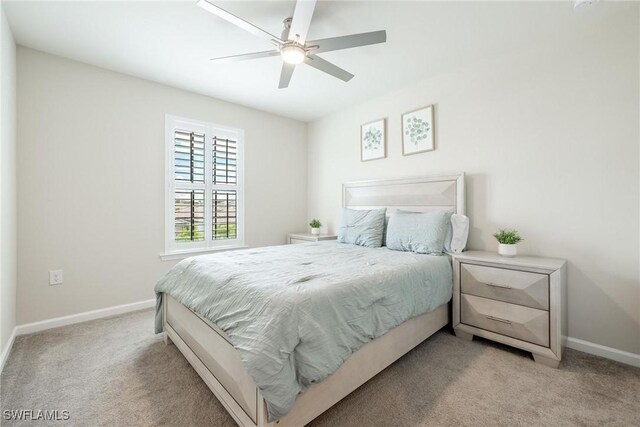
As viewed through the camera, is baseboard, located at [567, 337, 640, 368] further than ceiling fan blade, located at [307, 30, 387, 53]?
Yes

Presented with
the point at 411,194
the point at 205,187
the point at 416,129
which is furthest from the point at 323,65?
Result: the point at 205,187

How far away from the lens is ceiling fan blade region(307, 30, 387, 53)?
1.75m

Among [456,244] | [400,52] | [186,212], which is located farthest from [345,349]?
[186,212]

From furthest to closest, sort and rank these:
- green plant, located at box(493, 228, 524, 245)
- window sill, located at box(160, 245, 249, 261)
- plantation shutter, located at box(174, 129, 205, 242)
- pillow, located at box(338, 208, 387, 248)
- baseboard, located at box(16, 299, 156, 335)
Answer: plantation shutter, located at box(174, 129, 205, 242), window sill, located at box(160, 245, 249, 261), pillow, located at box(338, 208, 387, 248), baseboard, located at box(16, 299, 156, 335), green plant, located at box(493, 228, 524, 245)

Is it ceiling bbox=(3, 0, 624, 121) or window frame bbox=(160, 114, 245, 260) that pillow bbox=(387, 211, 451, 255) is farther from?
window frame bbox=(160, 114, 245, 260)

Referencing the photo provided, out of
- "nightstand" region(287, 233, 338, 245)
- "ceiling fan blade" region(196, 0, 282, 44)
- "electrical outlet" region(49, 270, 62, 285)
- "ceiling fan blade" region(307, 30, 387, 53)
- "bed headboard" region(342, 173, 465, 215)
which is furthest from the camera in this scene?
"nightstand" region(287, 233, 338, 245)

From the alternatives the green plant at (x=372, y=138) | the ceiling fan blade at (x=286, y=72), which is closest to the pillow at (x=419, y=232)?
the green plant at (x=372, y=138)

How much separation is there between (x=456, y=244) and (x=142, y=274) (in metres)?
3.25

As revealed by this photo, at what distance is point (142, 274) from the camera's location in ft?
9.80

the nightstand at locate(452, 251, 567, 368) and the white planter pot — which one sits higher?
the white planter pot

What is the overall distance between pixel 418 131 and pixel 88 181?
3463 mm

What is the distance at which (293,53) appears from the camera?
193 cm

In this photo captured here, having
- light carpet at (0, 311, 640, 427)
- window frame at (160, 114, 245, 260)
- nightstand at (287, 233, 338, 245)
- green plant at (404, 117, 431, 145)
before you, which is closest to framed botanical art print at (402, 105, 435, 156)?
green plant at (404, 117, 431, 145)

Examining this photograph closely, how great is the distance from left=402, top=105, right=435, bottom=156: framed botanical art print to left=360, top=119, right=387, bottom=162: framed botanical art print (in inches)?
10.6
